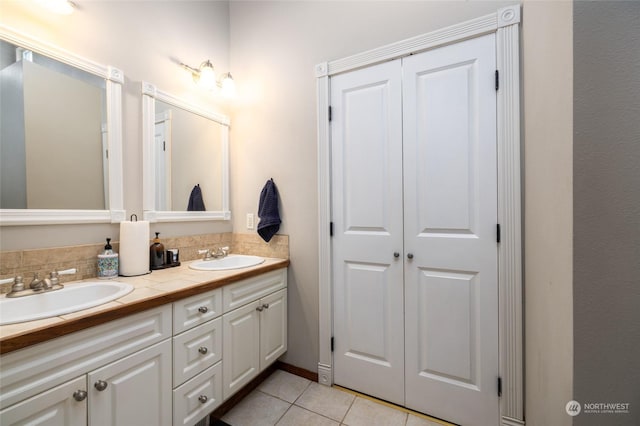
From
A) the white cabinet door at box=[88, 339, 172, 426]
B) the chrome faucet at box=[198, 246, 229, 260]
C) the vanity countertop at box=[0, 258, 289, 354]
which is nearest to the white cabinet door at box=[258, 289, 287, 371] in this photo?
the vanity countertop at box=[0, 258, 289, 354]

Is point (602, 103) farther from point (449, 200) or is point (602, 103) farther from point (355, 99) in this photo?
point (355, 99)

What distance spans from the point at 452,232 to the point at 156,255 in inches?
69.6

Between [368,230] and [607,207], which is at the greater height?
[607,207]

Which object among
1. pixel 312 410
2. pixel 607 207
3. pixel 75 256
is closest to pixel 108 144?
pixel 75 256

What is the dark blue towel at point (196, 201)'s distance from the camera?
1.93 m

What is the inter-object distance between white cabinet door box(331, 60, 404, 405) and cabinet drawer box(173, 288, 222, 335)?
2.56 feet

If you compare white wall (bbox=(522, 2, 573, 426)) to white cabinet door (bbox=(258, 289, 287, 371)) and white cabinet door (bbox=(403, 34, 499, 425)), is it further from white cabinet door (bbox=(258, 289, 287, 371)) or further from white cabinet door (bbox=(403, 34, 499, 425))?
white cabinet door (bbox=(258, 289, 287, 371))

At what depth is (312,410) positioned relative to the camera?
5.18 ft

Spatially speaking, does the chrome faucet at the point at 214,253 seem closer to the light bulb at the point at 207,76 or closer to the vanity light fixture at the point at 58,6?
the light bulb at the point at 207,76

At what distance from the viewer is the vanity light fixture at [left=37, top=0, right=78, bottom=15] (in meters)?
1.21

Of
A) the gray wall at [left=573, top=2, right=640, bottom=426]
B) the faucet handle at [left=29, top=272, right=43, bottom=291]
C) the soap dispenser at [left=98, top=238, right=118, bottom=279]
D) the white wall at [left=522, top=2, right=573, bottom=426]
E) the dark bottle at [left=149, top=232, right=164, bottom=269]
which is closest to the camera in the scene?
the gray wall at [left=573, top=2, right=640, bottom=426]

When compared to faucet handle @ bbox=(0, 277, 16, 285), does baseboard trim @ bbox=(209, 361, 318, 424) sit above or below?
below

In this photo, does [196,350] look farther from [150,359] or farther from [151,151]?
[151,151]

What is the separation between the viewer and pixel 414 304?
1.55m
